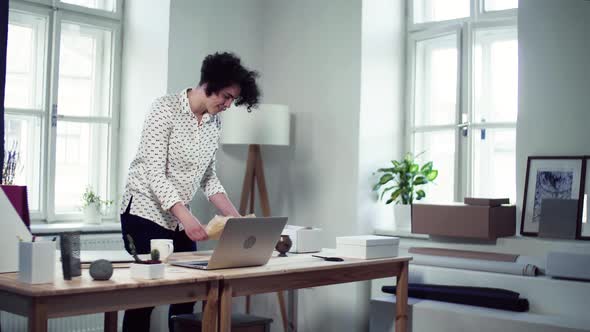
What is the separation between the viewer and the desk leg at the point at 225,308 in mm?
2346

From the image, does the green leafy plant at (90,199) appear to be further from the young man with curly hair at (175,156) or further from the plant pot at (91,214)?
the young man with curly hair at (175,156)

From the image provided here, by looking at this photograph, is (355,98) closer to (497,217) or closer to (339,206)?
(339,206)

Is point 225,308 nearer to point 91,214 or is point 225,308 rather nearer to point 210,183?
point 210,183

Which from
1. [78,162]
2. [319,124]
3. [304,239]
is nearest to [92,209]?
[78,162]

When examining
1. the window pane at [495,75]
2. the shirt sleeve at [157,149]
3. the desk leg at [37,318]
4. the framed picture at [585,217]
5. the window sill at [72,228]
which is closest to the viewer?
the desk leg at [37,318]

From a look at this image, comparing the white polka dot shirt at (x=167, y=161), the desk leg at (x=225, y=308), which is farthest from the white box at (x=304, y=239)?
the desk leg at (x=225, y=308)

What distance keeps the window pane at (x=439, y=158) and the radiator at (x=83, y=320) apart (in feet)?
6.75

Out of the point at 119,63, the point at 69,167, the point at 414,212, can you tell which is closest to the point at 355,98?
the point at 414,212

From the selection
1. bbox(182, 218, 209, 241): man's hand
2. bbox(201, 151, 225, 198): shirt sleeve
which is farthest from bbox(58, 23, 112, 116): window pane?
bbox(182, 218, 209, 241): man's hand

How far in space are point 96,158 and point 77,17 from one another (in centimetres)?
95

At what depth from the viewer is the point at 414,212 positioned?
404 centimetres

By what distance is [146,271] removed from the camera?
2182mm

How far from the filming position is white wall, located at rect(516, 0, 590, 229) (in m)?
3.68

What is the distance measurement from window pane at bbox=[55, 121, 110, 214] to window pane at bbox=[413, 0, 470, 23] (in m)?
2.28
